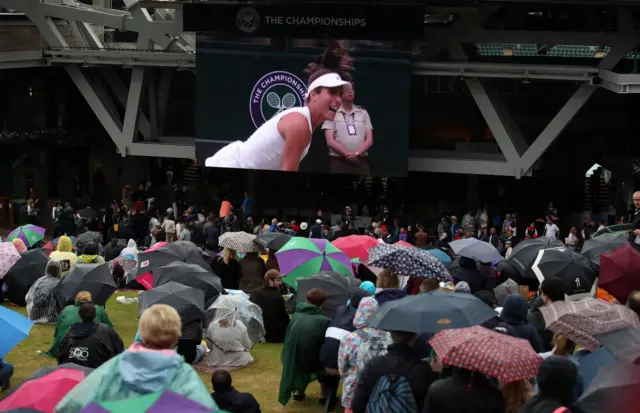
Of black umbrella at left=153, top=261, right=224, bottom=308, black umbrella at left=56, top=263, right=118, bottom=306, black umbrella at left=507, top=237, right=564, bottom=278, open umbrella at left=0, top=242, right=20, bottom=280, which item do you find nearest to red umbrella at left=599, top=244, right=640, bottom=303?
black umbrella at left=507, top=237, right=564, bottom=278

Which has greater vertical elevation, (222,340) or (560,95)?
Answer: (560,95)

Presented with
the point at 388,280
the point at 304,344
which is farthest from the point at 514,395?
the point at 304,344

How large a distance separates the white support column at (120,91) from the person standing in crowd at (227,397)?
1105 inches

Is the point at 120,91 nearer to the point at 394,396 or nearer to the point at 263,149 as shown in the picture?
the point at 263,149

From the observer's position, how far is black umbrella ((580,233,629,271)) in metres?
14.5

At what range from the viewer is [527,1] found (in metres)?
28.8

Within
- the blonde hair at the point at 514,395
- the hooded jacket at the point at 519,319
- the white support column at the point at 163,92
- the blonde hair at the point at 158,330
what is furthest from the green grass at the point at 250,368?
the white support column at the point at 163,92

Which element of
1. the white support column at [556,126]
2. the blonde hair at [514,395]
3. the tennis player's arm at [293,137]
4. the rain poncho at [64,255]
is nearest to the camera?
the blonde hair at [514,395]

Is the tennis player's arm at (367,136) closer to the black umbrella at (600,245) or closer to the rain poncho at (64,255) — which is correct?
the rain poncho at (64,255)

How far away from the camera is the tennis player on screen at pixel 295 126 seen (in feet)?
103

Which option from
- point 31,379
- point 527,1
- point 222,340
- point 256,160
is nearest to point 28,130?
point 256,160

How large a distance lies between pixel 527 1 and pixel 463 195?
32.4ft

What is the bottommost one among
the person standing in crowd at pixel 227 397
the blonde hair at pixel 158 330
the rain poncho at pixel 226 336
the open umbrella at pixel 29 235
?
the rain poncho at pixel 226 336

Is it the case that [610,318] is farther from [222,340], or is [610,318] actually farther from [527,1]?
[527,1]
